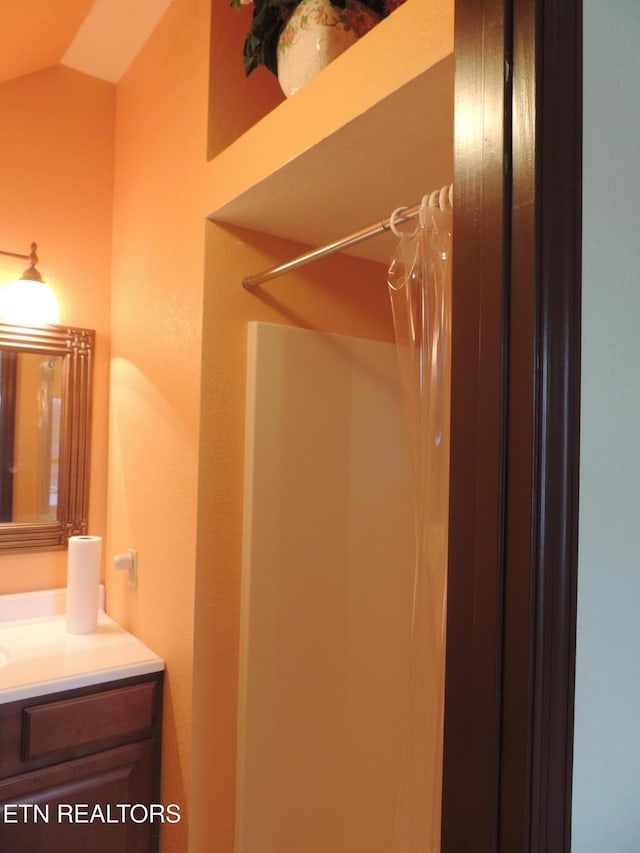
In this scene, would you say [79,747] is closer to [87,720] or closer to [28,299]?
[87,720]

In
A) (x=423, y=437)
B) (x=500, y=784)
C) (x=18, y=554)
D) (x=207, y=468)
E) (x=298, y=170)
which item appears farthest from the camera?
(x=18, y=554)

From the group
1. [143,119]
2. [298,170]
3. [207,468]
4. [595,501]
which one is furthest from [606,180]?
[143,119]

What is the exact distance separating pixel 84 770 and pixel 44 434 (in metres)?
0.96

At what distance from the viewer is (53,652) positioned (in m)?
1.60

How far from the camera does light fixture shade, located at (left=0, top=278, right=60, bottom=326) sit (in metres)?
1.79

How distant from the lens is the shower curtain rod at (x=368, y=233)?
1000mm

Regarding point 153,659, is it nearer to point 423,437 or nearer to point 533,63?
point 423,437

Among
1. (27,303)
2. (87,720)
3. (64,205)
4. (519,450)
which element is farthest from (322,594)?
(64,205)

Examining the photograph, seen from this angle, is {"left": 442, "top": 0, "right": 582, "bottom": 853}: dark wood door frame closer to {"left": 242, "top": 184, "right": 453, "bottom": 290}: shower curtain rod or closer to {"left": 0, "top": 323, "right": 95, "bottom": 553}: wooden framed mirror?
{"left": 242, "top": 184, "right": 453, "bottom": 290}: shower curtain rod

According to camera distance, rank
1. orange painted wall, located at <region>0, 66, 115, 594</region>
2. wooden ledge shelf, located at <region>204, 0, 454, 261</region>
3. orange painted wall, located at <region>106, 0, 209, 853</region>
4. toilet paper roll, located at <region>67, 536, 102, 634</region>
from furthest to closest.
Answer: orange painted wall, located at <region>0, 66, 115, 594</region>
toilet paper roll, located at <region>67, 536, 102, 634</region>
orange painted wall, located at <region>106, 0, 209, 853</region>
wooden ledge shelf, located at <region>204, 0, 454, 261</region>

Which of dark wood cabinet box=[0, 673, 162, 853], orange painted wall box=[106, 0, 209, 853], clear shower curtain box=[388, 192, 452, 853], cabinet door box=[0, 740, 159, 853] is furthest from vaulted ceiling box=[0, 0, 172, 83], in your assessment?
cabinet door box=[0, 740, 159, 853]

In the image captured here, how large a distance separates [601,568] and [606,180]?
1.53 ft

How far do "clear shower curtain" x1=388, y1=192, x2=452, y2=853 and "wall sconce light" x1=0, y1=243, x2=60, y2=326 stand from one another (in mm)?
1252

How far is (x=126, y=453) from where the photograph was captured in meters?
1.88
